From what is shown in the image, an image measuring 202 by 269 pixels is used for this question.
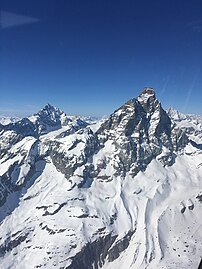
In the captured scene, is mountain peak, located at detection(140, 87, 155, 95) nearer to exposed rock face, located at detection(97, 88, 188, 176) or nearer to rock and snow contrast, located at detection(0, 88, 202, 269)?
rock and snow contrast, located at detection(0, 88, 202, 269)

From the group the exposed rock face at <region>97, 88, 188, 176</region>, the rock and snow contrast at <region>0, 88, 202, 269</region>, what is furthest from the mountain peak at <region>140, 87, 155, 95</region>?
the exposed rock face at <region>97, 88, 188, 176</region>

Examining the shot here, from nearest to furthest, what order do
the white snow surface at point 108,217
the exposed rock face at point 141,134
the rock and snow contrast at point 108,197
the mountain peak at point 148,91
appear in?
1. the white snow surface at point 108,217
2. the rock and snow contrast at point 108,197
3. the exposed rock face at point 141,134
4. the mountain peak at point 148,91

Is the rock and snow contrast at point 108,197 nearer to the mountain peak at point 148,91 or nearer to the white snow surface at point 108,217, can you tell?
the white snow surface at point 108,217

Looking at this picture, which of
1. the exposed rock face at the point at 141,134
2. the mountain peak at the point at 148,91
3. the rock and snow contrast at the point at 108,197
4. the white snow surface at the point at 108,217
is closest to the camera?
the white snow surface at the point at 108,217

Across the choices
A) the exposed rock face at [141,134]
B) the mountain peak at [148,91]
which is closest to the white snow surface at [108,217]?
the exposed rock face at [141,134]

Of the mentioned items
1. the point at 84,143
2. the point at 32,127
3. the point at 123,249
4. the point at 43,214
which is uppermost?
the point at 32,127

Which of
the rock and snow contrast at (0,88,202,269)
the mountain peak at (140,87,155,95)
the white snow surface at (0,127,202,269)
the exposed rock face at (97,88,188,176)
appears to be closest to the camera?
the white snow surface at (0,127,202,269)

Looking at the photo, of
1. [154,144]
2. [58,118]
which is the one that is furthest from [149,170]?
[58,118]

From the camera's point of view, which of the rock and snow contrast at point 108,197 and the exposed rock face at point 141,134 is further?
the exposed rock face at point 141,134

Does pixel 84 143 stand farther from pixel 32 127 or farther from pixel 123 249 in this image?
pixel 32 127
